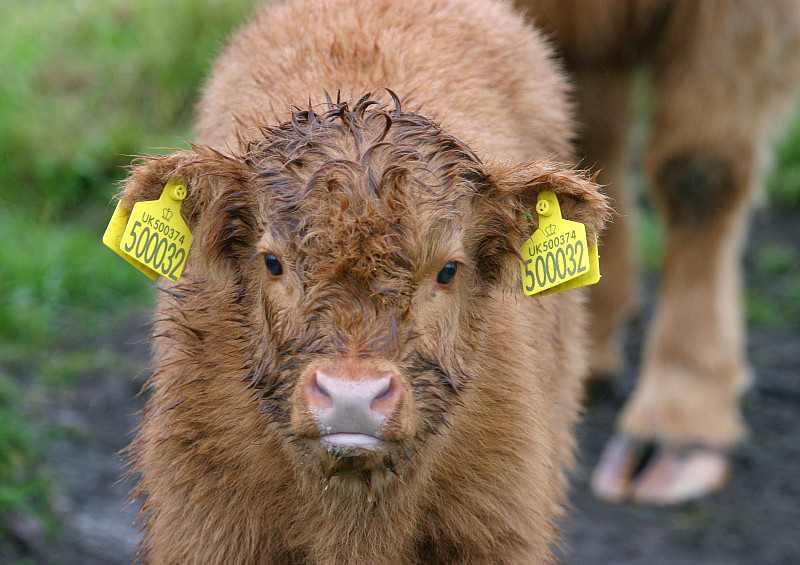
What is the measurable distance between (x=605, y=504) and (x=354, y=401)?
321 centimetres

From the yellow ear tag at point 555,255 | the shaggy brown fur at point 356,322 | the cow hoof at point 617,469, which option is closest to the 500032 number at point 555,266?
the yellow ear tag at point 555,255

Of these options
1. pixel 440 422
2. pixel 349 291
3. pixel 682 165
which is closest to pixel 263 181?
pixel 349 291

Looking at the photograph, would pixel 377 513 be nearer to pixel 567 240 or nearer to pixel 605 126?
pixel 567 240

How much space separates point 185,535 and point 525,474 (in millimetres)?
1127

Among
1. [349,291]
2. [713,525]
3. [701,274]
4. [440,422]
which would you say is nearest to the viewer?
[349,291]

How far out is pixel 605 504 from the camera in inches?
209

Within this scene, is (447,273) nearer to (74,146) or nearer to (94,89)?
(74,146)

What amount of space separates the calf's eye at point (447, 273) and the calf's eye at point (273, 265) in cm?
47

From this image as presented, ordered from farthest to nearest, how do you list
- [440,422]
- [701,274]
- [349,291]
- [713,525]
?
[701,274], [713,525], [440,422], [349,291]

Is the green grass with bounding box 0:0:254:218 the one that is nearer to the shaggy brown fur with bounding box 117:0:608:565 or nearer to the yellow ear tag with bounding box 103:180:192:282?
the shaggy brown fur with bounding box 117:0:608:565

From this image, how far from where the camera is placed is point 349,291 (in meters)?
2.72

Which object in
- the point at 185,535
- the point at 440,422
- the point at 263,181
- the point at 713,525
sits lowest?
the point at 713,525

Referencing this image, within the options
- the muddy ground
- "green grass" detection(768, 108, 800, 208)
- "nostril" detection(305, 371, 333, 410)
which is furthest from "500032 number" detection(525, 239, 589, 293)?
"green grass" detection(768, 108, 800, 208)

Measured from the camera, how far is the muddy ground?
14.6ft
